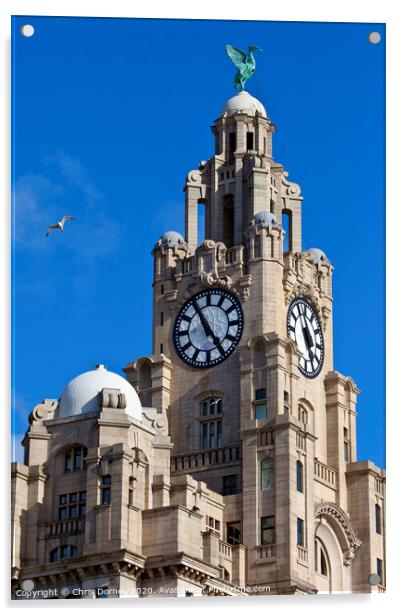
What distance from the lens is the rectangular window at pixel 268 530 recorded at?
172 feet

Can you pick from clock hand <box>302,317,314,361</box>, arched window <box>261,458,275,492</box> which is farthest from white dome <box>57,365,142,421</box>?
clock hand <box>302,317,314,361</box>

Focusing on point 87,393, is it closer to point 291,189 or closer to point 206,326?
point 206,326

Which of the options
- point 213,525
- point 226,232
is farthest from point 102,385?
point 226,232

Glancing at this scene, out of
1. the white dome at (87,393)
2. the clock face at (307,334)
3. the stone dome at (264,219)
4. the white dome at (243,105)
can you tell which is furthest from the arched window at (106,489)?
the white dome at (243,105)

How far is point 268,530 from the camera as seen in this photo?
52.6 m

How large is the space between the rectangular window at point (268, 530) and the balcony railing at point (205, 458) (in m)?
2.10

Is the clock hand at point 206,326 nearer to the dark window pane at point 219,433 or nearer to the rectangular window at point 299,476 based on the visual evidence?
the dark window pane at point 219,433

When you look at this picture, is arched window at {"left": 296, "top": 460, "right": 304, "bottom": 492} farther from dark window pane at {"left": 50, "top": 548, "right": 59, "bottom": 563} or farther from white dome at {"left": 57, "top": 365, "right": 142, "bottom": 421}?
dark window pane at {"left": 50, "top": 548, "right": 59, "bottom": 563}

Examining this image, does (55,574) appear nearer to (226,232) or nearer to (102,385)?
(102,385)

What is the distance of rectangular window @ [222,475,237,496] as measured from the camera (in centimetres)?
5416

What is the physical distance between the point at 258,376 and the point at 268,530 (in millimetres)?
4049
